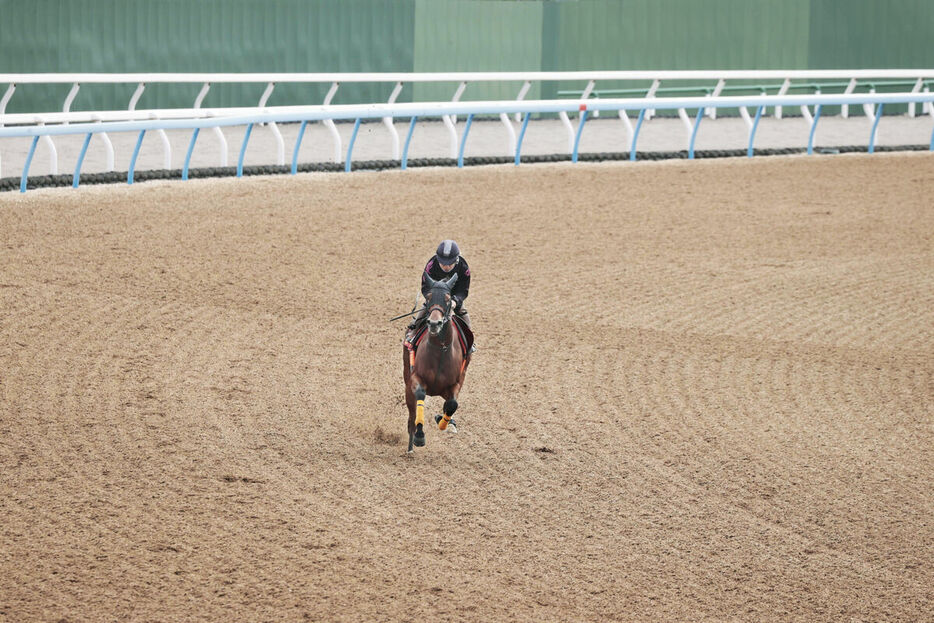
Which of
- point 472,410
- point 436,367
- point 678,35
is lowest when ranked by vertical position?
point 472,410

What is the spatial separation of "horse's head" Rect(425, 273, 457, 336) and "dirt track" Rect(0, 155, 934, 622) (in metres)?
1.03

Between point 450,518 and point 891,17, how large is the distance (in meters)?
28.0

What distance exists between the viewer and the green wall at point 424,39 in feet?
78.9

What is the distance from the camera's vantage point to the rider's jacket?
8844 mm

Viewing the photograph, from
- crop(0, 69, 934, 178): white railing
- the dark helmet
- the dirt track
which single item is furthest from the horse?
crop(0, 69, 934, 178): white railing

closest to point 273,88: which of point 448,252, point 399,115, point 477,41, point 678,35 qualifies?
point 399,115

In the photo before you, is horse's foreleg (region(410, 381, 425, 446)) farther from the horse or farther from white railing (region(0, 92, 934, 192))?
white railing (region(0, 92, 934, 192))

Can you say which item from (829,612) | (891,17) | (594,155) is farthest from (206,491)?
(891,17)

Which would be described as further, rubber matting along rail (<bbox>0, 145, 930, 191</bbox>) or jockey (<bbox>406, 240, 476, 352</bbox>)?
rubber matting along rail (<bbox>0, 145, 930, 191</bbox>)

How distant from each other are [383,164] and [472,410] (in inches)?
388

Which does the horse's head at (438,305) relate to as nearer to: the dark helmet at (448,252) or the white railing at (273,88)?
the dark helmet at (448,252)

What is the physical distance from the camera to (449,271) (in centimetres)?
886

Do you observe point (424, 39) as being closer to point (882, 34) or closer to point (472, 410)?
point (882, 34)

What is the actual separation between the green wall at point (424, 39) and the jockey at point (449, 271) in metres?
16.3
